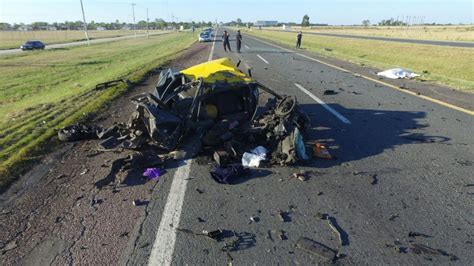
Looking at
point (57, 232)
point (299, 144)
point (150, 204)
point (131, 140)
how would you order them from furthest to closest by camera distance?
point (131, 140) < point (299, 144) < point (150, 204) < point (57, 232)

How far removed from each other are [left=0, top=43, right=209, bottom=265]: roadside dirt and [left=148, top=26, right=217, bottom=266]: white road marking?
0.30 m

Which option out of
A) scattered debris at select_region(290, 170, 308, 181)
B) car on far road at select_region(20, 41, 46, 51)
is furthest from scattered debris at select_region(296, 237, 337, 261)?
car on far road at select_region(20, 41, 46, 51)

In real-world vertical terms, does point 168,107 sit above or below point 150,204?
above

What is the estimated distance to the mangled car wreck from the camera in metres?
5.77

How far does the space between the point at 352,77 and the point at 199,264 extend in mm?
13877

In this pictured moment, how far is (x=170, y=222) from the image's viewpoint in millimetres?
4020

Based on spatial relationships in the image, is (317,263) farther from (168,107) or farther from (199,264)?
(168,107)

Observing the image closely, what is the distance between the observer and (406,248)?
3523 mm

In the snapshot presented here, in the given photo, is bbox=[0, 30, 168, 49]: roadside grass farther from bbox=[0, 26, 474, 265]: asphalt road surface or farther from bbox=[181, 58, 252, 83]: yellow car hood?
bbox=[0, 26, 474, 265]: asphalt road surface

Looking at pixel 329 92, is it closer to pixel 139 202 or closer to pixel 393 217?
pixel 393 217

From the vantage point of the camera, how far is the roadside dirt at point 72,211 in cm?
351

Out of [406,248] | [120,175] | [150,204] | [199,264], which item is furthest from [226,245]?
[120,175]

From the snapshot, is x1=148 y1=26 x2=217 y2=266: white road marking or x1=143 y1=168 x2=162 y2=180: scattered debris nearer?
x1=148 y1=26 x2=217 y2=266: white road marking

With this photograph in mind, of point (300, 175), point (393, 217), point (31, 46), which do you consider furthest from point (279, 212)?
point (31, 46)
